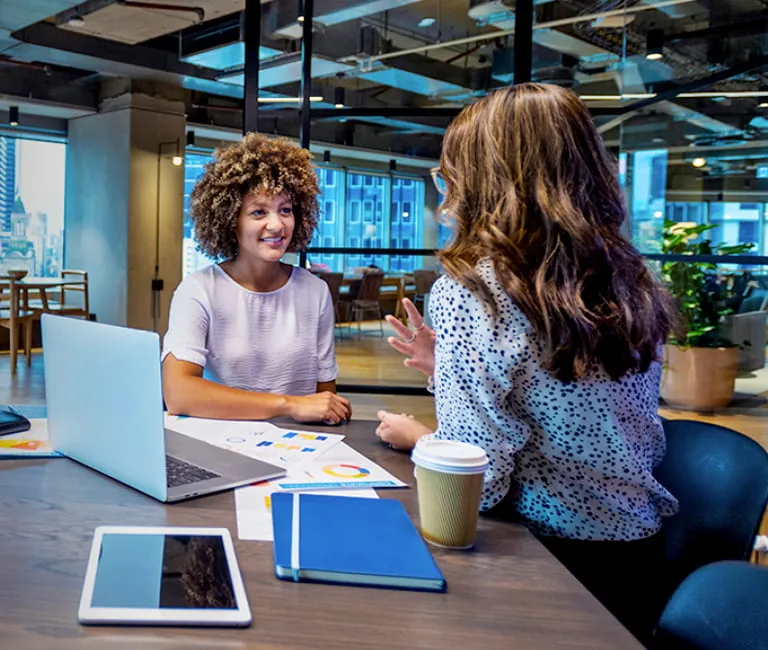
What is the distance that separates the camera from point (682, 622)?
0.91 metres

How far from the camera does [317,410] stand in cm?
174

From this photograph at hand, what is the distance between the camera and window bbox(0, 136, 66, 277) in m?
9.38

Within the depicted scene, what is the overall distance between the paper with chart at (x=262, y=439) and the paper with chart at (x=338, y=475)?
0.03 metres

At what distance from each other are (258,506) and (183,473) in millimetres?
194

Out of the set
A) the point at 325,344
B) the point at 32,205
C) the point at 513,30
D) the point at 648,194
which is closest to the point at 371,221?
the point at 513,30

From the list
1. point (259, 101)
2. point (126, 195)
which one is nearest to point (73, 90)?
point (126, 195)

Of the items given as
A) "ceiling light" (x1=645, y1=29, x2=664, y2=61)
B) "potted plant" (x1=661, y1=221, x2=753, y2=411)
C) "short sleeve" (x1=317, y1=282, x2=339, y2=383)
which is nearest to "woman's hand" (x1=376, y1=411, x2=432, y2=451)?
"short sleeve" (x1=317, y1=282, x2=339, y2=383)

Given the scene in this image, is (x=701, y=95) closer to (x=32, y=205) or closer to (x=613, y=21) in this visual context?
(x=613, y=21)

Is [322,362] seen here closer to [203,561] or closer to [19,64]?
[203,561]

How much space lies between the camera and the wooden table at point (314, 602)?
0.74 metres

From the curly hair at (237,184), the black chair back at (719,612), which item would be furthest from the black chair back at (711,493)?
the curly hair at (237,184)

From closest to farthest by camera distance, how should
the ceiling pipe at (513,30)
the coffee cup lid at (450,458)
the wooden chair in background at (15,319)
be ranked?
the coffee cup lid at (450,458), the ceiling pipe at (513,30), the wooden chair in background at (15,319)

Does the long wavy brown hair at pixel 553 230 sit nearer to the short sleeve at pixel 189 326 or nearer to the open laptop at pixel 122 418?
the open laptop at pixel 122 418

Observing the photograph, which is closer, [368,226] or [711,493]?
[711,493]
